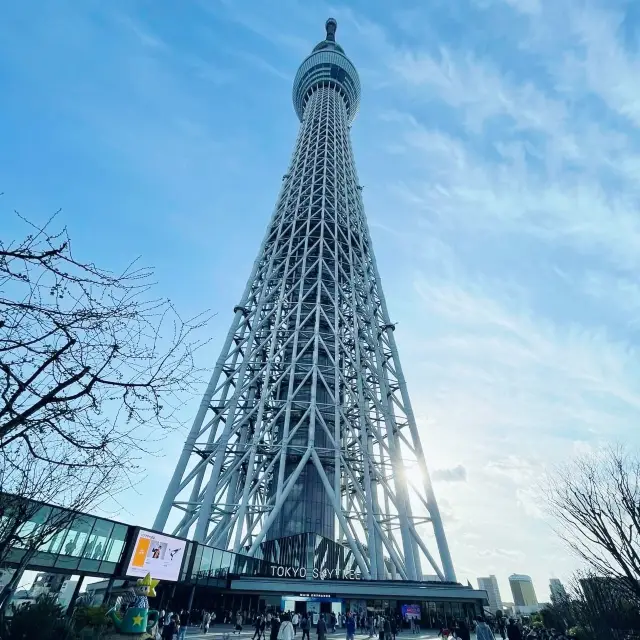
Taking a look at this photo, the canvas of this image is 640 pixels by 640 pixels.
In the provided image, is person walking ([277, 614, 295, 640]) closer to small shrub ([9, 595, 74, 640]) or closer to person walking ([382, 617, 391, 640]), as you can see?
person walking ([382, 617, 391, 640])

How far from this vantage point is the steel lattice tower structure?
28.7 m

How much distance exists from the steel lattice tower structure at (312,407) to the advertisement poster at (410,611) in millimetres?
3021

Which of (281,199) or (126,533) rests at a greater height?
(281,199)

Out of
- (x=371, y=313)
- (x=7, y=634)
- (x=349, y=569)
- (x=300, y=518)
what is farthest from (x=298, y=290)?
(x=7, y=634)

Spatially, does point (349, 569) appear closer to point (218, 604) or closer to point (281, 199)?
point (218, 604)

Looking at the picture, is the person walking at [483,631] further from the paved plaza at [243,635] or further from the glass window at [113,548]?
the glass window at [113,548]

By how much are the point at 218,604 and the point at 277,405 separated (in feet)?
48.6

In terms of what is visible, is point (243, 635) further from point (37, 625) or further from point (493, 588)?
point (493, 588)

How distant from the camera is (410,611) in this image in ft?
74.8

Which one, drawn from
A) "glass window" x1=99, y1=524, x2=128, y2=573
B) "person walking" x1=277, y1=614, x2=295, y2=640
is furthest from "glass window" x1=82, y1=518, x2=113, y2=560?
"person walking" x1=277, y1=614, x2=295, y2=640

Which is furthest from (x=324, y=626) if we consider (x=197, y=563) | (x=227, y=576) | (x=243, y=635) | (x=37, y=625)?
(x=37, y=625)

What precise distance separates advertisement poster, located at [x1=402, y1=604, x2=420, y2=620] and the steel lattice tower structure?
3021mm

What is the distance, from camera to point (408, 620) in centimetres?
2316

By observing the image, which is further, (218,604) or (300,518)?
(300,518)
